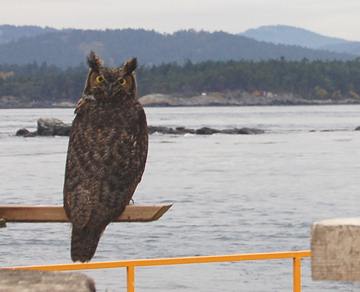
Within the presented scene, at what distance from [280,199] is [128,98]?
55398mm

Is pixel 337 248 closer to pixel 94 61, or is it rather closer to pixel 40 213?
pixel 40 213

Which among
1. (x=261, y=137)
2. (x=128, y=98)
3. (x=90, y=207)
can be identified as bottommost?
(x=261, y=137)

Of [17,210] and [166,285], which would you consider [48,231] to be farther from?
[17,210]

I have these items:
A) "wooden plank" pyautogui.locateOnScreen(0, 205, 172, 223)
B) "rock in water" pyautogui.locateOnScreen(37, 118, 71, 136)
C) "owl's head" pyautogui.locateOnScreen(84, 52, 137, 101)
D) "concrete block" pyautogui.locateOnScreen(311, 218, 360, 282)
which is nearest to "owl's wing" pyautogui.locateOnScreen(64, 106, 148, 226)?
"owl's head" pyautogui.locateOnScreen(84, 52, 137, 101)

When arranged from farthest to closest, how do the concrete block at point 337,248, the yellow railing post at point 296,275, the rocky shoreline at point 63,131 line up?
1. the rocky shoreline at point 63,131
2. the yellow railing post at point 296,275
3. the concrete block at point 337,248

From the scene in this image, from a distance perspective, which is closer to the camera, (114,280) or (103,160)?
(103,160)

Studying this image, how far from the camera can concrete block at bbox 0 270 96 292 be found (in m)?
3.02

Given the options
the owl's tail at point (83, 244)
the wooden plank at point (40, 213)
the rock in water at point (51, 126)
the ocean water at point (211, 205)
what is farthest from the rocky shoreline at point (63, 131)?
the wooden plank at point (40, 213)

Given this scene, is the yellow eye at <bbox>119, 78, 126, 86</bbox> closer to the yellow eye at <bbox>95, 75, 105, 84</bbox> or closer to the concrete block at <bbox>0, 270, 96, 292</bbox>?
the yellow eye at <bbox>95, 75, 105, 84</bbox>

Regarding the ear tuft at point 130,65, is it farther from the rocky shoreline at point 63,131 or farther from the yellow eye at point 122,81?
the rocky shoreline at point 63,131

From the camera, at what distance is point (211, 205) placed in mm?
59469

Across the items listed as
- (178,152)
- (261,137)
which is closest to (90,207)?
(178,152)

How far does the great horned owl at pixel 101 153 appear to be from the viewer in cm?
614

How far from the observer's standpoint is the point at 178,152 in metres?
108
